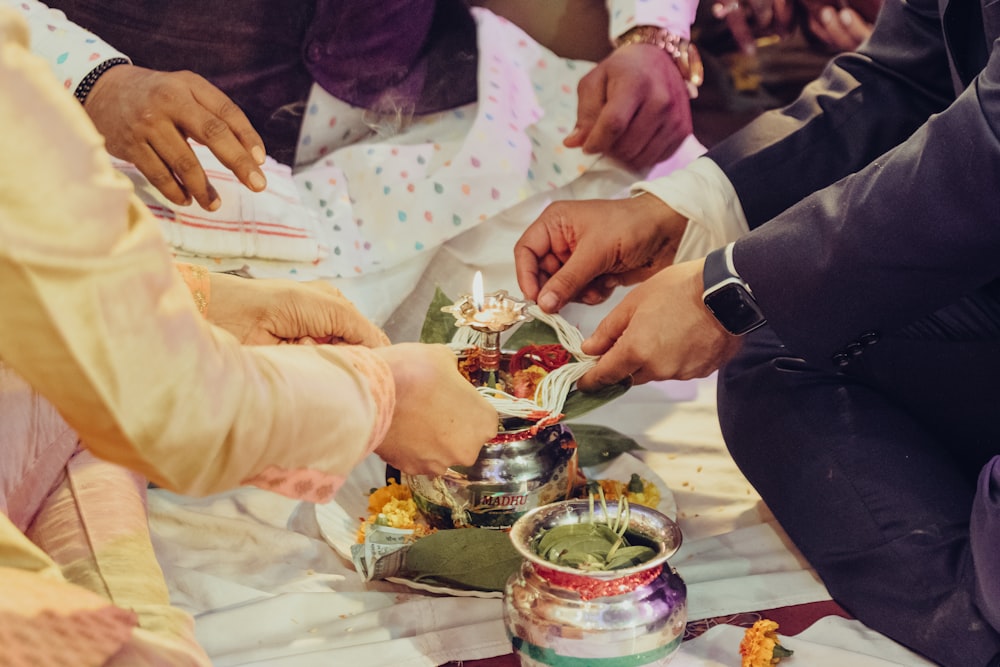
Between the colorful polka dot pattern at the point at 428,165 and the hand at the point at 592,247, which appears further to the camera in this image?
the colorful polka dot pattern at the point at 428,165

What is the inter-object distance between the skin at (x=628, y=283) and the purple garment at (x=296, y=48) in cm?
43

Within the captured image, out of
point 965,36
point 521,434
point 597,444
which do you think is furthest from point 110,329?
point 965,36

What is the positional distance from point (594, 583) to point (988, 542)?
429 millimetres

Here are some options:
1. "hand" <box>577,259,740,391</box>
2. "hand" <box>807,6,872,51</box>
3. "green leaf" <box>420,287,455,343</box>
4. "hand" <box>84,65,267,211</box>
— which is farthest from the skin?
"hand" <box>807,6,872,51</box>

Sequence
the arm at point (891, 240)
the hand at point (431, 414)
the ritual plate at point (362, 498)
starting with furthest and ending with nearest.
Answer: the ritual plate at point (362, 498) < the arm at point (891, 240) < the hand at point (431, 414)

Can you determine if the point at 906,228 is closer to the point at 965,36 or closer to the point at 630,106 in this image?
the point at 965,36

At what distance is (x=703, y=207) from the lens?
5.18 feet

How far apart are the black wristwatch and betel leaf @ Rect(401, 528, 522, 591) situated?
38 cm

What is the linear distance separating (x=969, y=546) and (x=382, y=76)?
3.80ft

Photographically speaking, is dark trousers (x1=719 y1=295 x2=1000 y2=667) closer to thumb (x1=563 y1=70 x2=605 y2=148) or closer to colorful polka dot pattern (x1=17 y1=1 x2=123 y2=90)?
thumb (x1=563 y1=70 x2=605 y2=148)

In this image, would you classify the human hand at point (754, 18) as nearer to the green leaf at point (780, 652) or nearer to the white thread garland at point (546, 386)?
the white thread garland at point (546, 386)

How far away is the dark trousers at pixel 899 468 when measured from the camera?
3.91ft

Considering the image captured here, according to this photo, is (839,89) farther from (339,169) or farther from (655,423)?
(339,169)

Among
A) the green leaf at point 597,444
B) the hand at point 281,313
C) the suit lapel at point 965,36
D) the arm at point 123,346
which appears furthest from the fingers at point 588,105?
the arm at point 123,346
